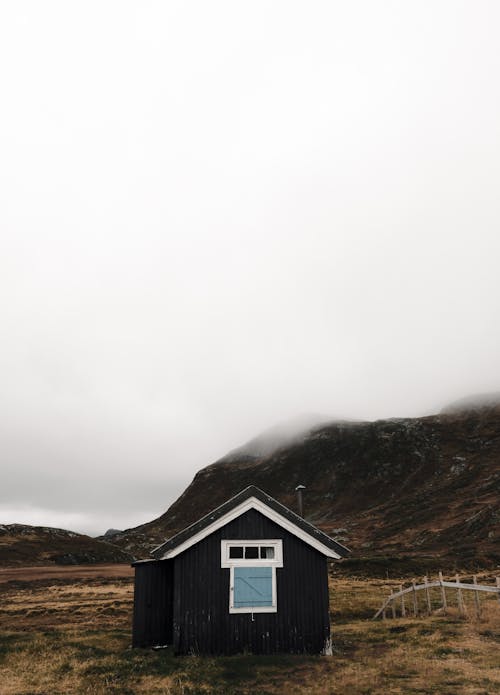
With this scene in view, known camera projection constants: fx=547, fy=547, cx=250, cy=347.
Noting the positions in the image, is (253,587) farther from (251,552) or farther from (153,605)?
(153,605)

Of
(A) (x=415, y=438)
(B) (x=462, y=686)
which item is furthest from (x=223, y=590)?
(A) (x=415, y=438)

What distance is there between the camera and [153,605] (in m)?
20.2

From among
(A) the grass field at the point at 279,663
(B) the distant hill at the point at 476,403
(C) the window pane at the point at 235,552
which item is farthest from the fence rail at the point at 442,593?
(B) the distant hill at the point at 476,403

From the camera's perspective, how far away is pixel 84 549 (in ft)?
298

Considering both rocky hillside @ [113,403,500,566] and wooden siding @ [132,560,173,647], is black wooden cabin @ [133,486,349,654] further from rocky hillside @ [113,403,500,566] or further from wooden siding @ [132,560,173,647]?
rocky hillside @ [113,403,500,566]

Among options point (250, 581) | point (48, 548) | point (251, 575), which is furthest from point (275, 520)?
point (48, 548)

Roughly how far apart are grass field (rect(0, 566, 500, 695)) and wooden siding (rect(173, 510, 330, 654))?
0.66 metres

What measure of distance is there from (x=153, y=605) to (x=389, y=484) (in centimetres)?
11498

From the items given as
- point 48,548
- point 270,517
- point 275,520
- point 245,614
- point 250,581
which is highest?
point 270,517

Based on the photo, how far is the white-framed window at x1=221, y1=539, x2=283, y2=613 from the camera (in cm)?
1845

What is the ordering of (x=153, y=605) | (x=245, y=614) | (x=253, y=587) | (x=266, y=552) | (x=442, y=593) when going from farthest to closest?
(x=442, y=593) → (x=153, y=605) → (x=266, y=552) → (x=253, y=587) → (x=245, y=614)

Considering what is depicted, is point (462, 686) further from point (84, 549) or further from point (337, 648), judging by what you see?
point (84, 549)

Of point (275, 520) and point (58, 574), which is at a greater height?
point (275, 520)

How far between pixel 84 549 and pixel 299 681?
84675 mm
